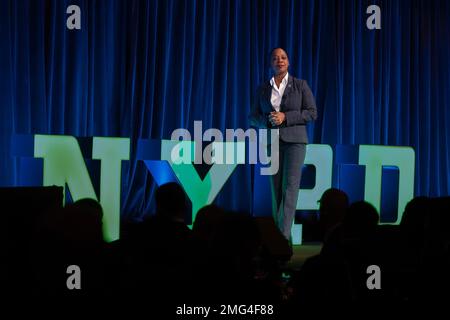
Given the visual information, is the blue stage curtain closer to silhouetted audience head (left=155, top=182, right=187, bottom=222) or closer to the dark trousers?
the dark trousers

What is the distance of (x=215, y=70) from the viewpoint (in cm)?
674

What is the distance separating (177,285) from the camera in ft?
6.77

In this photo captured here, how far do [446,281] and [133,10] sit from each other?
4.80 m

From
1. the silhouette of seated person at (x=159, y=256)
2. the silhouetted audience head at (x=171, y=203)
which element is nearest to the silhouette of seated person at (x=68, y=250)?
the silhouette of seated person at (x=159, y=256)

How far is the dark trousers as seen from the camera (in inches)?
191

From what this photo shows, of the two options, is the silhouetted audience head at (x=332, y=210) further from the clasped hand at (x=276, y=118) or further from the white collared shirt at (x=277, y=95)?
the white collared shirt at (x=277, y=95)

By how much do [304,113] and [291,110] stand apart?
0.10 meters

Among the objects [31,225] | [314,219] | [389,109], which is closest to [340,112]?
[389,109]

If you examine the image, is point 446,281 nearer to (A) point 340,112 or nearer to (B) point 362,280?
(B) point 362,280

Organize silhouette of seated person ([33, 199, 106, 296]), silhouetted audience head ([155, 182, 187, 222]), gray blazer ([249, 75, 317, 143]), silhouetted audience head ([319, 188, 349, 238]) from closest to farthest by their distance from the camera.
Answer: silhouette of seated person ([33, 199, 106, 296]), silhouetted audience head ([155, 182, 187, 222]), silhouetted audience head ([319, 188, 349, 238]), gray blazer ([249, 75, 317, 143])

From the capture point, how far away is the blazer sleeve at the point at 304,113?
4875 millimetres

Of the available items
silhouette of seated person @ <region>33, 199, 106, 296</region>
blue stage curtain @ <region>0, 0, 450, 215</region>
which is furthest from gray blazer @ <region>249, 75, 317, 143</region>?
silhouette of seated person @ <region>33, 199, 106, 296</region>

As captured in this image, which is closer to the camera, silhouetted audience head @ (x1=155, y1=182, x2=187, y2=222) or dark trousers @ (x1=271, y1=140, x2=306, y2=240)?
silhouetted audience head @ (x1=155, y1=182, x2=187, y2=222)

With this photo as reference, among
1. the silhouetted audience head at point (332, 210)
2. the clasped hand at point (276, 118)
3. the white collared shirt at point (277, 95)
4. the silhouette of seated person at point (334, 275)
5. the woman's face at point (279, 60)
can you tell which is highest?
the woman's face at point (279, 60)
